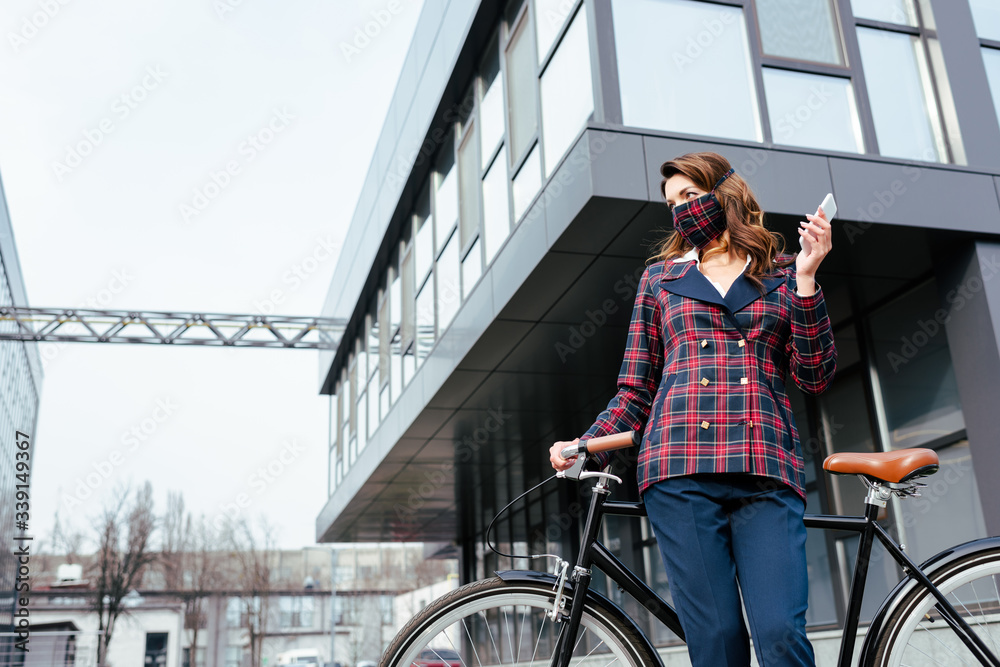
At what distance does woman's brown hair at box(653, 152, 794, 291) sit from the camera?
2.58 m

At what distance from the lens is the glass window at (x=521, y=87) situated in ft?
27.0

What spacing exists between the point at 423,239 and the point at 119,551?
28932 mm

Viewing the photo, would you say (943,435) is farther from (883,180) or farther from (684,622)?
(684,622)

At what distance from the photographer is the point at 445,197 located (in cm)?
1173

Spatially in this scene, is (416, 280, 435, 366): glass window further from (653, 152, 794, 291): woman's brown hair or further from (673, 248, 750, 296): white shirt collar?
(653, 152, 794, 291): woman's brown hair

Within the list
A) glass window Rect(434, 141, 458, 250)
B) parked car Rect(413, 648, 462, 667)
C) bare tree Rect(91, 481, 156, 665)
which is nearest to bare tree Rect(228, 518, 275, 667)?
bare tree Rect(91, 481, 156, 665)

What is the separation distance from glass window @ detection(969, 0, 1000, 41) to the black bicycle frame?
236 inches

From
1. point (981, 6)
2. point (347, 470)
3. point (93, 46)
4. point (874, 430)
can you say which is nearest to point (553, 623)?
point (874, 430)

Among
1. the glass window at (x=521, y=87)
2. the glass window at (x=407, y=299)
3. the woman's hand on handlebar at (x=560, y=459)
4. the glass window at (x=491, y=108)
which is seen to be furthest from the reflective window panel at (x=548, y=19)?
the glass window at (x=407, y=299)

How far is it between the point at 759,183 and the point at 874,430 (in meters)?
3.00

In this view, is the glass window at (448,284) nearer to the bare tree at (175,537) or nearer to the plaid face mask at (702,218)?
the plaid face mask at (702,218)

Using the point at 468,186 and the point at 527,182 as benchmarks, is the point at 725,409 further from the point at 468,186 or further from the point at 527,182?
the point at 468,186

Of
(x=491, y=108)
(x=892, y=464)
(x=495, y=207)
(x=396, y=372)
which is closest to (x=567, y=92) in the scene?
(x=495, y=207)

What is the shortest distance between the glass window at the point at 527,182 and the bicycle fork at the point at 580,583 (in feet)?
18.5
